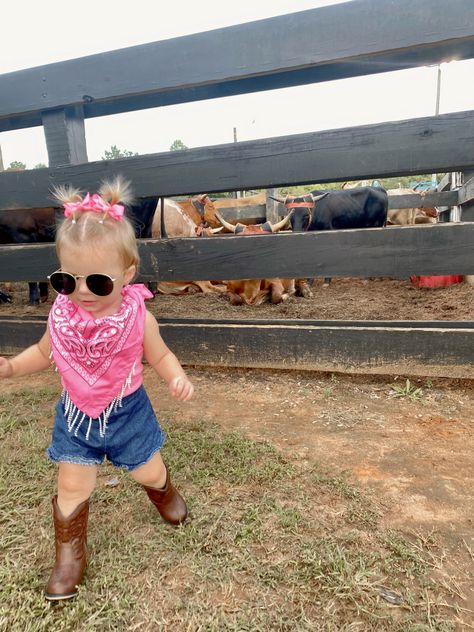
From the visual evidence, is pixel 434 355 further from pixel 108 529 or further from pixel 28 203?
pixel 28 203

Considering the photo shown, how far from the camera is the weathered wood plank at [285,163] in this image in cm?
235

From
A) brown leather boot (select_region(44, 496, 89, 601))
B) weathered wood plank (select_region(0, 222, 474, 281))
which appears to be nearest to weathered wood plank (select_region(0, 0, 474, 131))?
weathered wood plank (select_region(0, 222, 474, 281))

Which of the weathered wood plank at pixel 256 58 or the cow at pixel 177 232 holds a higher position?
the weathered wood plank at pixel 256 58

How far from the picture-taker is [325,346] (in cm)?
288

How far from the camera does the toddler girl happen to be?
4.25 ft

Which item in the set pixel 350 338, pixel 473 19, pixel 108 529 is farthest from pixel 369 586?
pixel 473 19

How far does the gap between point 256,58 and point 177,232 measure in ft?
18.1

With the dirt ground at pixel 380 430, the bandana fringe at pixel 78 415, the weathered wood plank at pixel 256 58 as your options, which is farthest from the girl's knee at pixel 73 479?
the weathered wood plank at pixel 256 58

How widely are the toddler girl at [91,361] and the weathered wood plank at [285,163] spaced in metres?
1.39

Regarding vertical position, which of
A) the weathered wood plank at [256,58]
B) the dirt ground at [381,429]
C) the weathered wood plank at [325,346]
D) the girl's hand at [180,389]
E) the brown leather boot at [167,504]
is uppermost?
the weathered wood plank at [256,58]

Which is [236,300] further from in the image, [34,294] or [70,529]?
[70,529]

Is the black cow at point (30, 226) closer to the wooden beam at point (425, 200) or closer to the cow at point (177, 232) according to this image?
the cow at point (177, 232)

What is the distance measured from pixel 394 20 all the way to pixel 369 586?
261cm

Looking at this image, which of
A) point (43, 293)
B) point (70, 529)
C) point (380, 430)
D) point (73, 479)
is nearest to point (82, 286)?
point (73, 479)
